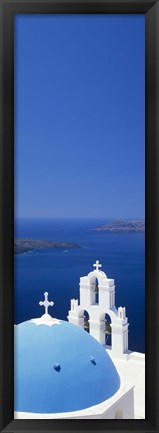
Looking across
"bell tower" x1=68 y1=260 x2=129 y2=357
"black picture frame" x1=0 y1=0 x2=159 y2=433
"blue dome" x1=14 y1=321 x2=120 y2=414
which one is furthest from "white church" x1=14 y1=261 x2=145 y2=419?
"bell tower" x1=68 y1=260 x2=129 y2=357

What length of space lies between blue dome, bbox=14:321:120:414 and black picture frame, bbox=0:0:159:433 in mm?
1357

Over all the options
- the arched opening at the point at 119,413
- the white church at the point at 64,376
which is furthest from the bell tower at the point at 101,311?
the arched opening at the point at 119,413

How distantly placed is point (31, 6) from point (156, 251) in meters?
0.68

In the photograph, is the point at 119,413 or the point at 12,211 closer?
the point at 12,211

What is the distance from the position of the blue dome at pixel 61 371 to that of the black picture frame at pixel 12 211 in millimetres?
1357

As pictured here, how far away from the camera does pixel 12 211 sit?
0.89m

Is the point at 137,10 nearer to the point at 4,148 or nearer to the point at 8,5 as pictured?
the point at 8,5

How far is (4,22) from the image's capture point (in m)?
0.90

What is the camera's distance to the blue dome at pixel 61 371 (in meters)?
2.30

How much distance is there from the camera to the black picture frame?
0.88m

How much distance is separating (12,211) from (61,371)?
6.18 feet

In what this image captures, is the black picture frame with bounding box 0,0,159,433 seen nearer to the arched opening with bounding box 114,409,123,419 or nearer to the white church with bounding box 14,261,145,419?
the white church with bounding box 14,261,145,419

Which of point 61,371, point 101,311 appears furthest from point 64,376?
point 101,311

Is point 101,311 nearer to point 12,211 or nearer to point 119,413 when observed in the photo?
point 119,413
